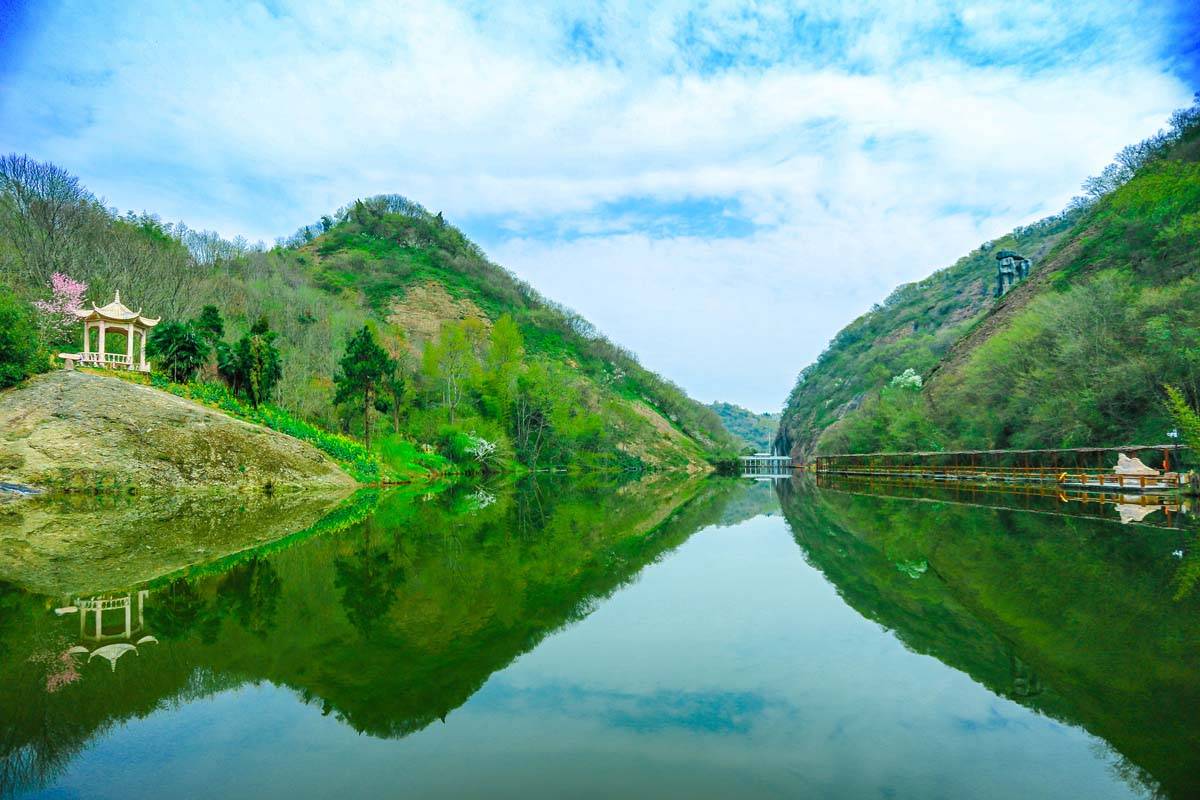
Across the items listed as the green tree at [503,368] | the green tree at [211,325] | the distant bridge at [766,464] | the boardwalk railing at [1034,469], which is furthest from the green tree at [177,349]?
the distant bridge at [766,464]

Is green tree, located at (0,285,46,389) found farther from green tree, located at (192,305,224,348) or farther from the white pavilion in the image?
green tree, located at (192,305,224,348)

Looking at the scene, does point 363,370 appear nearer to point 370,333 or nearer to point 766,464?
point 370,333

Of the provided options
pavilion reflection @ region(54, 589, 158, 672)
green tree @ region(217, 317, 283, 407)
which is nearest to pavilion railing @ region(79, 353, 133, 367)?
green tree @ region(217, 317, 283, 407)

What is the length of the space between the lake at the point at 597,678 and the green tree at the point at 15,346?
1746 cm

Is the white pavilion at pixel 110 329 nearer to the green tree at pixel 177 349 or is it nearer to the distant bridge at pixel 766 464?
the green tree at pixel 177 349

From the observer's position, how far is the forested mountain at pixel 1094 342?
91.9 feet

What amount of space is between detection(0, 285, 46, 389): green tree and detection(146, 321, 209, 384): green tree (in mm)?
5328

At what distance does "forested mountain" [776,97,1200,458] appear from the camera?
91.9ft

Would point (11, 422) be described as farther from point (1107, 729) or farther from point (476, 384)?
point (476, 384)

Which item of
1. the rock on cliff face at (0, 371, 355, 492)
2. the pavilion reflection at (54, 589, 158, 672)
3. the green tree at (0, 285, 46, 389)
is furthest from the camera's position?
the green tree at (0, 285, 46, 389)

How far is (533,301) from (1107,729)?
116058 mm

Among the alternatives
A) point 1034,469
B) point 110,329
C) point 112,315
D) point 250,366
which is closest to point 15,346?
point 112,315

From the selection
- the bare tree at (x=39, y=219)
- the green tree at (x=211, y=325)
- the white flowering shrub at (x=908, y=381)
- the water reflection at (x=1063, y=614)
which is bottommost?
the water reflection at (x=1063, y=614)

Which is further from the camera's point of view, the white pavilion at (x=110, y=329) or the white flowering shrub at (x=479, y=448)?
the white flowering shrub at (x=479, y=448)
